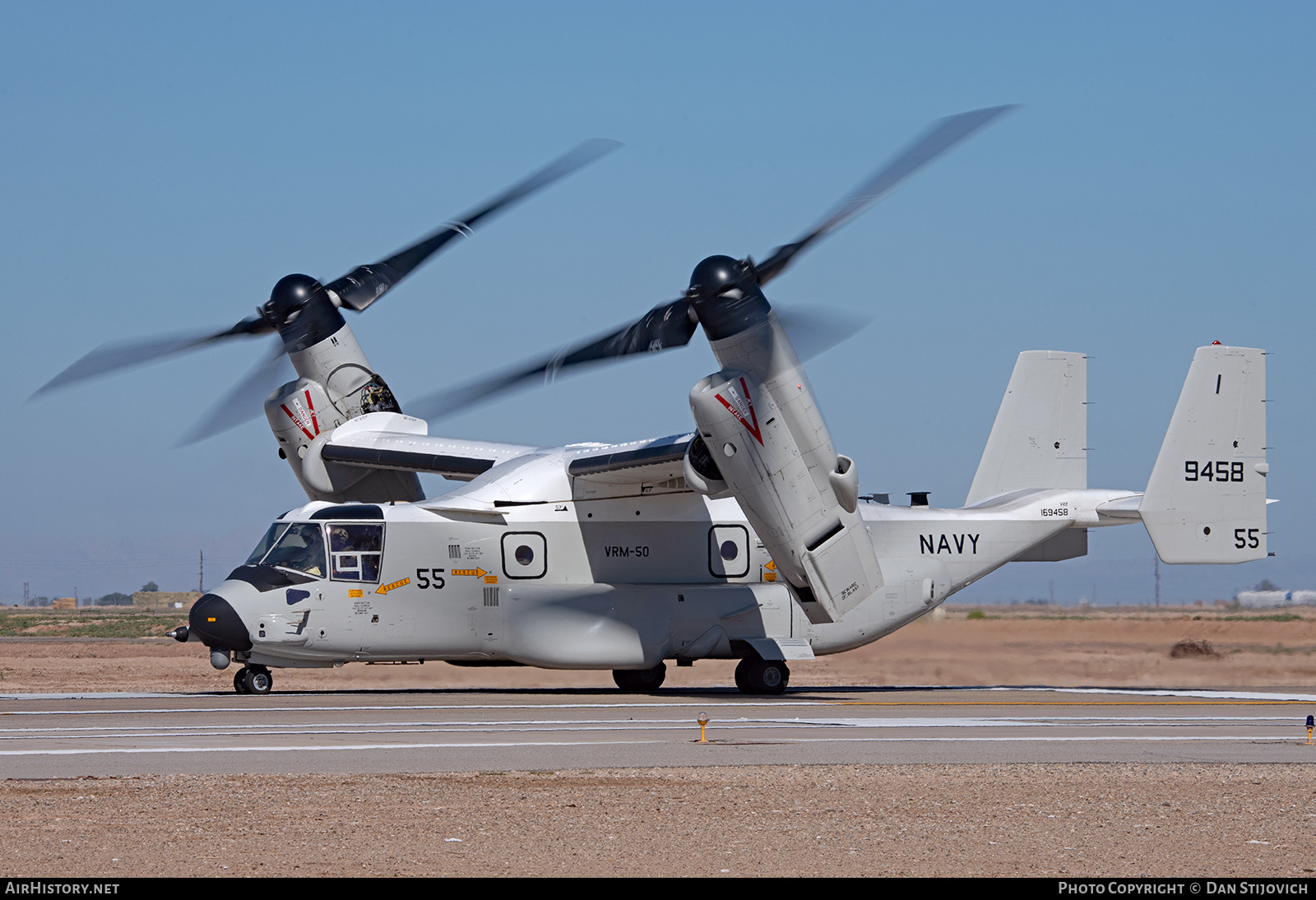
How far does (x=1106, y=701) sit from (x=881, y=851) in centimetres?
1384

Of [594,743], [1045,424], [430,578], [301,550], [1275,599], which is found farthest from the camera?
[1275,599]

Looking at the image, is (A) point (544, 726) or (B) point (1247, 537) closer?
(A) point (544, 726)

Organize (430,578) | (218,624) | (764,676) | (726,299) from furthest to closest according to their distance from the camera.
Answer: (764,676) < (430,578) < (218,624) < (726,299)

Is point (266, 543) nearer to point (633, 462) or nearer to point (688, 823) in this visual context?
point (633, 462)

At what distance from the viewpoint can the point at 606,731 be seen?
49.9 feet

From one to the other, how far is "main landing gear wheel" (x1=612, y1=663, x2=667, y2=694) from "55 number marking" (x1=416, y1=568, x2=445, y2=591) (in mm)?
3534

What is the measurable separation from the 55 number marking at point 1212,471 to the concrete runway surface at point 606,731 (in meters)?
3.35

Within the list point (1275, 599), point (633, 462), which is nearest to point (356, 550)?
point (633, 462)

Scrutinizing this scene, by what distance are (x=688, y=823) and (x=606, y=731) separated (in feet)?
20.3

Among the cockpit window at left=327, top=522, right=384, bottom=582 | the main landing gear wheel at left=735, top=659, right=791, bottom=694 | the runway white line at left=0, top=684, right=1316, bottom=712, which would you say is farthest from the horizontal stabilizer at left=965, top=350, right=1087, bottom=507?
the cockpit window at left=327, top=522, right=384, bottom=582

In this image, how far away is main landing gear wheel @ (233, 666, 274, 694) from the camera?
20672 mm

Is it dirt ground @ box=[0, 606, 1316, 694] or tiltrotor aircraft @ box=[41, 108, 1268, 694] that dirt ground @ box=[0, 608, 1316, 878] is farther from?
dirt ground @ box=[0, 606, 1316, 694]
